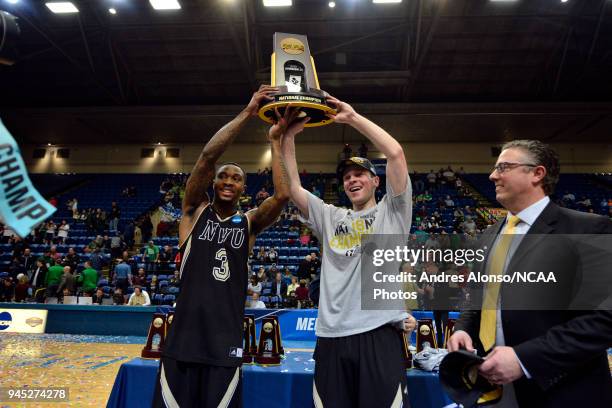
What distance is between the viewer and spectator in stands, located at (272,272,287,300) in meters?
10.2

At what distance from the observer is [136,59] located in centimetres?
1416

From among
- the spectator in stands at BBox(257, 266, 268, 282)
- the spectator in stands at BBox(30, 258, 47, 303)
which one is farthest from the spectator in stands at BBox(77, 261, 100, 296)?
the spectator in stands at BBox(257, 266, 268, 282)

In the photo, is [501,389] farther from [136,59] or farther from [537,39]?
Answer: [136,59]

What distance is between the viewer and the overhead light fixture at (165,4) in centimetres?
1162

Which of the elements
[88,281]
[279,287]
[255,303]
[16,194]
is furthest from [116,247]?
[16,194]

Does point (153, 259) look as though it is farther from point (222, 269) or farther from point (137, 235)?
point (222, 269)

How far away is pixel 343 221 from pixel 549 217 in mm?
1014

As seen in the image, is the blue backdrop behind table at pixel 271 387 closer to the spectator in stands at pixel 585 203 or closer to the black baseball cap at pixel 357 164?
the black baseball cap at pixel 357 164

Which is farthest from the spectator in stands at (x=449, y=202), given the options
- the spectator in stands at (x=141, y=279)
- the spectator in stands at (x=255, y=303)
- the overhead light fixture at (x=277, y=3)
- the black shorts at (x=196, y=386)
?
the black shorts at (x=196, y=386)

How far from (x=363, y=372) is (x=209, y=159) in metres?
1.47

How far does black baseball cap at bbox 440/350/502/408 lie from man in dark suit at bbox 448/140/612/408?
0.05 metres

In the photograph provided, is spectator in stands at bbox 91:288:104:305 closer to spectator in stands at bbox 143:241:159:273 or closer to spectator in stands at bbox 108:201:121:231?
spectator in stands at bbox 143:241:159:273

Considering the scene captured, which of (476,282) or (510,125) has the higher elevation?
(510,125)

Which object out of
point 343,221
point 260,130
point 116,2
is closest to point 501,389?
point 343,221
